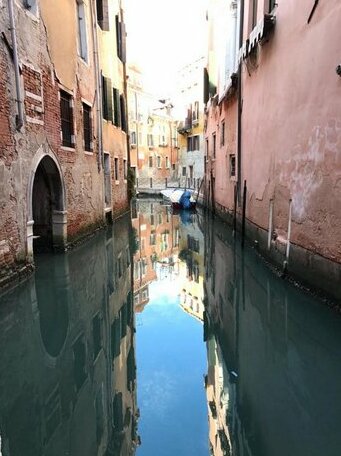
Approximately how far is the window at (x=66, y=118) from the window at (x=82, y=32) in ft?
5.40

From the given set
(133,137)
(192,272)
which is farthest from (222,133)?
(133,137)

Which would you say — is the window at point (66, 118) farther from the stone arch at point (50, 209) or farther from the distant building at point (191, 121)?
the distant building at point (191, 121)

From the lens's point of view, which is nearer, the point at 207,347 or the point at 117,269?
the point at 207,347

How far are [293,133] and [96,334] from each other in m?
3.86

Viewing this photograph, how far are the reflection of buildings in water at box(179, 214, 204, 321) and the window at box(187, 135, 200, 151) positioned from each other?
1585cm

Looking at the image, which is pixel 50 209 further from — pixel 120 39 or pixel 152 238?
pixel 120 39

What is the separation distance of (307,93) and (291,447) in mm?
4318

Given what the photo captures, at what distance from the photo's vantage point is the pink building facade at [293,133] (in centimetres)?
471

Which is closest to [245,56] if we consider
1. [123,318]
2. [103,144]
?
[103,144]

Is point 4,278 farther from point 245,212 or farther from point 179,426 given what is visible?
point 245,212

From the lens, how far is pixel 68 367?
3.57 metres

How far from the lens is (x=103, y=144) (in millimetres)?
11312

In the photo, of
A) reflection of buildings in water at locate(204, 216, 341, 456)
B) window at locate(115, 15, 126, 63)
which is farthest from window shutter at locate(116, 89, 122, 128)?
reflection of buildings in water at locate(204, 216, 341, 456)

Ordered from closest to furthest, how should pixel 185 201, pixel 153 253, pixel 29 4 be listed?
pixel 29 4 < pixel 153 253 < pixel 185 201
